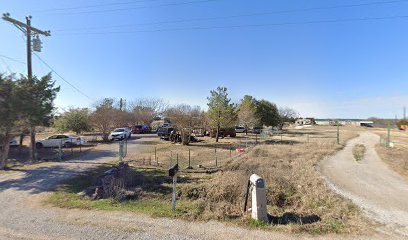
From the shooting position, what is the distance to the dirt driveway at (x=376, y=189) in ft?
21.0

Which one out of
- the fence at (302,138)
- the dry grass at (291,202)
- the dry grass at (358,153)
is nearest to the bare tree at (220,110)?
the fence at (302,138)

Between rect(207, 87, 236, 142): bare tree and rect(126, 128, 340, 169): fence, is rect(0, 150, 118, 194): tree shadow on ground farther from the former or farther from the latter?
rect(207, 87, 236, 142): bare tree

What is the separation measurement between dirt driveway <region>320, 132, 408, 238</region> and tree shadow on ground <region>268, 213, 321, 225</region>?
4.61 ft

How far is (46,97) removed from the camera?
14.8 m

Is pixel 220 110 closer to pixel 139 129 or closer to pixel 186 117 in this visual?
pixel 186 117

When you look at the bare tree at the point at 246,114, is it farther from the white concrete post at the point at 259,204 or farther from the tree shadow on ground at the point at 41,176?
the white concrete post at the point at 259,204

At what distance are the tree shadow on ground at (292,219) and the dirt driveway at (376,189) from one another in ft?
4.61

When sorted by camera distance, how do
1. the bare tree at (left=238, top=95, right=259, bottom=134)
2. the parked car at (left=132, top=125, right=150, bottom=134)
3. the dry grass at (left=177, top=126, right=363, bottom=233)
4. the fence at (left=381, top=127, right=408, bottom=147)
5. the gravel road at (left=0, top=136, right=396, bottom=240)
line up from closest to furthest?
the gravel road at (left=0, top=136, right=396, bottom=240)
the dry grass at (left=177, top=126, right=363, bottom=233)
the fence at (left=381, top=127, right=408, bottom=147)
the bare tree at (left=238, top=95, right=259, bottom=134)
the parked car at (left=132, top=125, right=150, bottom=134)

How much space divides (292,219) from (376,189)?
5729mm

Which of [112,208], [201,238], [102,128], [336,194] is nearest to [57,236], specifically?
[112,208]

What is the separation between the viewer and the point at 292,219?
20.7 feet

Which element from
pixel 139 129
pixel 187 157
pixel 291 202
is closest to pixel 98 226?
pixel 291 202

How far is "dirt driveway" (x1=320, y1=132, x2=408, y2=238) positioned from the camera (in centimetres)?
639

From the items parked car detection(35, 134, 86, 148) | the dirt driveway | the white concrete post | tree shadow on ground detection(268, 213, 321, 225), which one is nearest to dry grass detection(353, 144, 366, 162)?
the dirt driveway
